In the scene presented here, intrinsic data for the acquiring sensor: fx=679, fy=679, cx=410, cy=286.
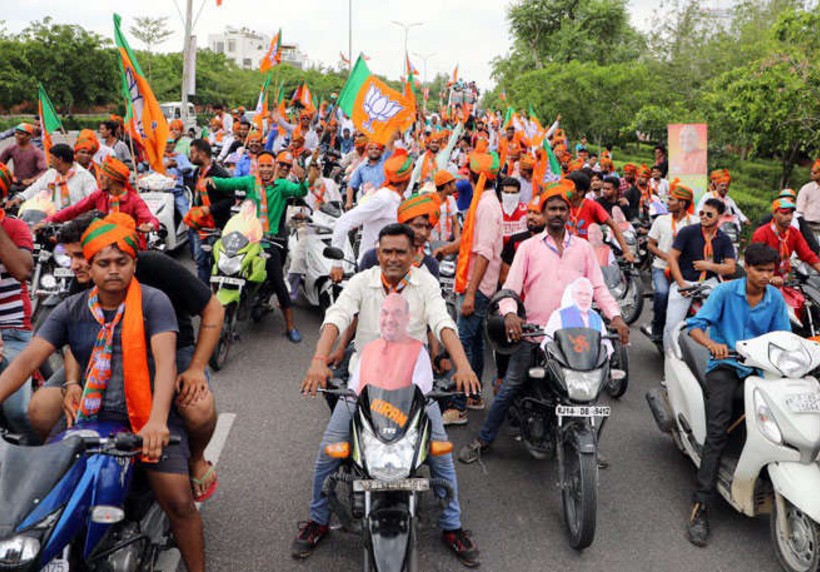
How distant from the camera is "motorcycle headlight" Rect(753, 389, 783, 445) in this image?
3.64 meters

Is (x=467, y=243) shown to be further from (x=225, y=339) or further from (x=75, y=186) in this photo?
(x=75, y=186)

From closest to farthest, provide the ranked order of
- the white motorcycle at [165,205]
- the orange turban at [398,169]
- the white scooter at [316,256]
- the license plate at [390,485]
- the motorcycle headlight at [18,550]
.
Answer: the motorcycle headlight at [18,550] < the license plate at [390,485] < the orange turban at [398,169] < the white scooter at [316,256] < the white motorcycle at [165,205]

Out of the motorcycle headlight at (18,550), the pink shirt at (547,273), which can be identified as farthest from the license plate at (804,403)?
A: the motorcycle headlight at (18,550)

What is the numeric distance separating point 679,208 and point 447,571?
15.6 feet

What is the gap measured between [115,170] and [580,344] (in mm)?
4266

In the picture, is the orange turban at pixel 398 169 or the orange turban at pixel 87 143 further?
the orange turban at pixel 87 143

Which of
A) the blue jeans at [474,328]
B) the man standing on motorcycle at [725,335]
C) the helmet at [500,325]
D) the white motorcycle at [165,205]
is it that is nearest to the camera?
the man standing on motorcycle at [725,335]

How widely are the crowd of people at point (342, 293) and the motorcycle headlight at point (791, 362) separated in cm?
32

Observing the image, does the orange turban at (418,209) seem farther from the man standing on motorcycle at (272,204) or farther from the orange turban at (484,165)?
the man standing on motorcycle at (272,204)

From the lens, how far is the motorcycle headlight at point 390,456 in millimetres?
2861

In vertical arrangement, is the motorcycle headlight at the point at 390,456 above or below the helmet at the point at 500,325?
below

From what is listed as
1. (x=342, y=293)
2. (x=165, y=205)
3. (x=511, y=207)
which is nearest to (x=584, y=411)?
(x=342, y=293)

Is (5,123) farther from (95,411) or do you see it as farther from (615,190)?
(95,411)

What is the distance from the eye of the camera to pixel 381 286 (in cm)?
386
